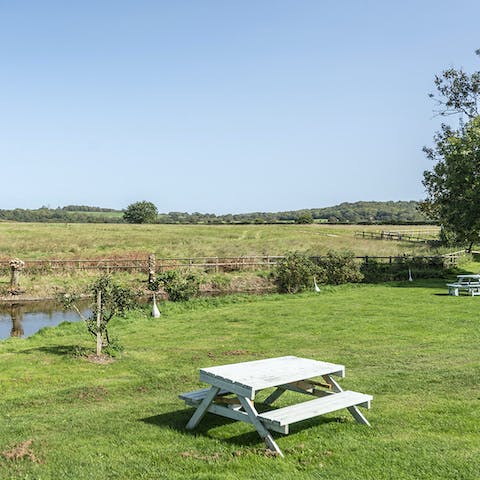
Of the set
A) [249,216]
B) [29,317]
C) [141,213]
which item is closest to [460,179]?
[29,317]

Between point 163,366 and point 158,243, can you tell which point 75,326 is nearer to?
point 163,366

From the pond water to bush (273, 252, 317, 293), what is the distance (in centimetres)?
1002

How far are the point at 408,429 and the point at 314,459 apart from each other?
1673 millimetres

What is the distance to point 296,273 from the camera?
28.1 metres

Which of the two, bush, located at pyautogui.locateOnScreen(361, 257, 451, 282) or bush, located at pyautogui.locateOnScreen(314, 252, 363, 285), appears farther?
bush, located at pyautogui.locateOnScreen(361, 257, 451, 282)

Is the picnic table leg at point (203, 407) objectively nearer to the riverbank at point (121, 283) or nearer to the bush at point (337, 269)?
the bush at point (337, 269)

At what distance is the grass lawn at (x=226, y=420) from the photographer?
19.5 ft

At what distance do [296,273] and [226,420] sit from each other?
68.2 ft

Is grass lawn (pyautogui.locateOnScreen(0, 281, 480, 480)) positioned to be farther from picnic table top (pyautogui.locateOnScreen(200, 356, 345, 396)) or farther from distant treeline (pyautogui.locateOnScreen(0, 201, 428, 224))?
distant treeline (pyautogui.locateOnScreen(0, 201, 428, 224))

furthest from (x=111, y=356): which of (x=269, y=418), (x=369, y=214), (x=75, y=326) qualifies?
(x=369, y=214)

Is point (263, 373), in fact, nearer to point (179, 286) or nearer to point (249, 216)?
point (179, 286)

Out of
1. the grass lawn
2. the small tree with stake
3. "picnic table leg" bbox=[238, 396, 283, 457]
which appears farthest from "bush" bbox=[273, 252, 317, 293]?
"picnic table leg" bbox=[238, 396, 283, 457]

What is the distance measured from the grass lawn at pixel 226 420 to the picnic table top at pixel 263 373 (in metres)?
0.72

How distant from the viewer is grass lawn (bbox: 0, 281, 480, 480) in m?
5.95
